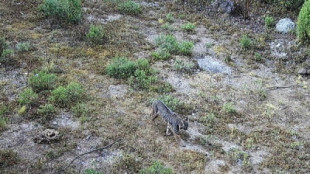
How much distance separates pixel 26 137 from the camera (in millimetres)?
8812

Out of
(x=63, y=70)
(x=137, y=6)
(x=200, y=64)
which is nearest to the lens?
(x=63, y=70)

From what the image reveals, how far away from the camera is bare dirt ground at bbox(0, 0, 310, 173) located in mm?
8438

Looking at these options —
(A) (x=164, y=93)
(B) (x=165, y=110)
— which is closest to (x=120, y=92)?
(A) (x=164, y=93)

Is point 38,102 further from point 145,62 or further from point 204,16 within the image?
point 204,16

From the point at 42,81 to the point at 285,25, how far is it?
351 inches

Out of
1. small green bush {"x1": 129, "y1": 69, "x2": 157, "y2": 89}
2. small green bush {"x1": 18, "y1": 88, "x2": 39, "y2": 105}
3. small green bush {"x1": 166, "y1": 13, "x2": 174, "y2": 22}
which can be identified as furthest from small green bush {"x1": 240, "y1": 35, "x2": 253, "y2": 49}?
small green bush {"x1": 18, "y1": 88, "x2": 39, "y2": 105}

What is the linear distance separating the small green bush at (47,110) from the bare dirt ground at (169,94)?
0.65ft

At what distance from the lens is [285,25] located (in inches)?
580

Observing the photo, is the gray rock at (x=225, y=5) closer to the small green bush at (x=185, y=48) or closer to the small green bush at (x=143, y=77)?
the small green bush at (x=185, y=48)

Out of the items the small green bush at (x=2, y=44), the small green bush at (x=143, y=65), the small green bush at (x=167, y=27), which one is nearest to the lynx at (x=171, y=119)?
the small green bush at (x=143, y=65)

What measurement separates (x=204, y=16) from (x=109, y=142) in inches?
335

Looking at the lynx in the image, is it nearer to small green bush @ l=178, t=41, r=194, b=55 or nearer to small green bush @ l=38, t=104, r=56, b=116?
small green bush @ l=38, t=104, r=56, b=116

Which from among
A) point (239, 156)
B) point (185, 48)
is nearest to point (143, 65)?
point (185, 48)

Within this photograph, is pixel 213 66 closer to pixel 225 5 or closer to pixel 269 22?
pixel 269 22
